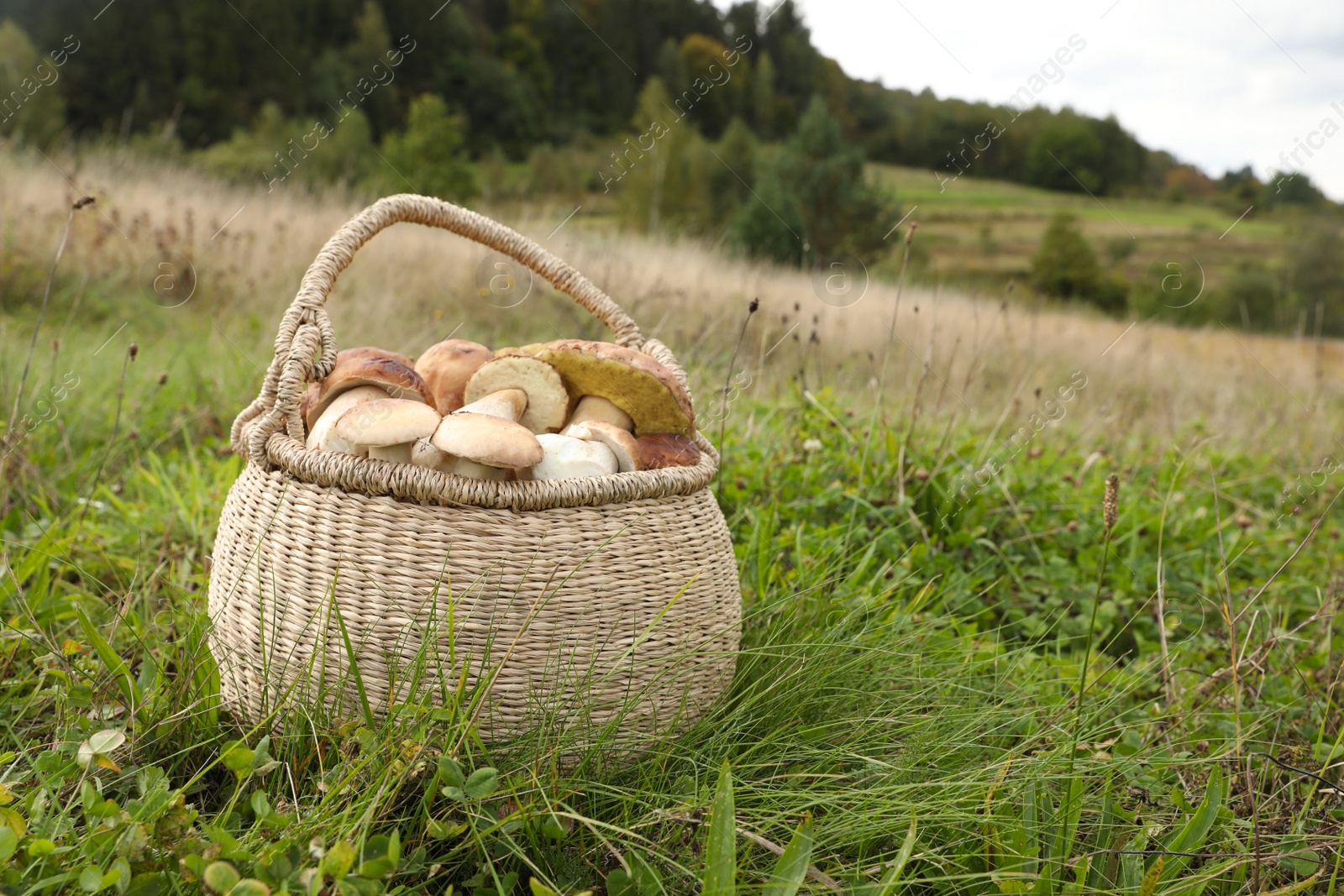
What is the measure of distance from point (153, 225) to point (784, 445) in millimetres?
5765

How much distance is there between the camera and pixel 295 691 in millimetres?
1355

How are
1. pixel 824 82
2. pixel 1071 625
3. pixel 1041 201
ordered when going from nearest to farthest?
pixel 1071 625, pixel 824 82, pixel 1041 201

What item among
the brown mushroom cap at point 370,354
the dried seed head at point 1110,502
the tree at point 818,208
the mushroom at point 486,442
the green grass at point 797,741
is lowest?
the green grass at point 797,741

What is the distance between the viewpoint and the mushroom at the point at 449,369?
5.57ft

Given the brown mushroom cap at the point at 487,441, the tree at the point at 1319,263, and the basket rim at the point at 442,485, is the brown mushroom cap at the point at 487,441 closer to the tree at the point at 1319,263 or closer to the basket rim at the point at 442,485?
the basket rim at the point at 442,485

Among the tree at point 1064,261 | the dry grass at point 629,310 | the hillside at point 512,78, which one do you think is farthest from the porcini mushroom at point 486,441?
the tree at point 1064,261

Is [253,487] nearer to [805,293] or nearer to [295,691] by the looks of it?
[295,691]

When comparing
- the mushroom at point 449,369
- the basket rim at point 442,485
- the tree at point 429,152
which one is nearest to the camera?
the basket rim at point 442,485

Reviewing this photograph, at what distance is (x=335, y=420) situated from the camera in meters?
1.46

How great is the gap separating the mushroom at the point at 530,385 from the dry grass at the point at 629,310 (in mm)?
1248

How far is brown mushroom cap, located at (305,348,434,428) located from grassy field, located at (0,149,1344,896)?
46 centimetres

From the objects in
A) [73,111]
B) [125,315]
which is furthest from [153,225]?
[73,111]

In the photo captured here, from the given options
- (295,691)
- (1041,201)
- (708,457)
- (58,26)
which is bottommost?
(295,691)

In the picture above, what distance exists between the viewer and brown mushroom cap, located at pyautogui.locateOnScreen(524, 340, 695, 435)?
1583 millimetres
